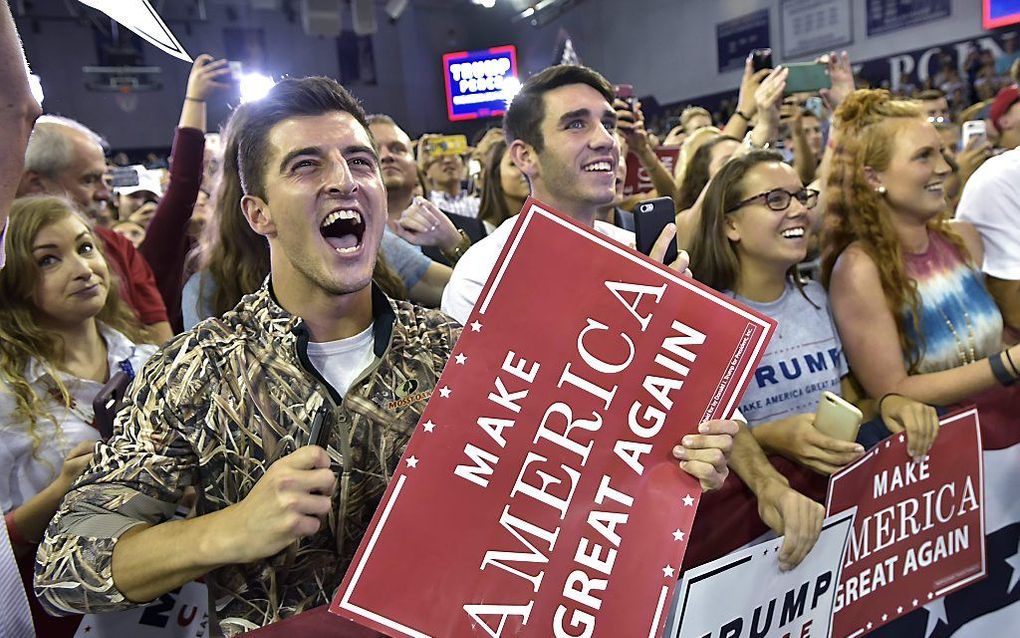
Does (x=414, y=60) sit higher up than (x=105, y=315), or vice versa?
(x=414, y=60)

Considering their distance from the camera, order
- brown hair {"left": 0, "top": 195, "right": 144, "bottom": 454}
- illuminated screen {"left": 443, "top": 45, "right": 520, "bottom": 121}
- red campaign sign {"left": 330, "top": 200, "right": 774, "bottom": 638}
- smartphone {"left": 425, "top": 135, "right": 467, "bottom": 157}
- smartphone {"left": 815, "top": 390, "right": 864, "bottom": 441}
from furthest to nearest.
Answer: illuminated screen {"left": 443, "top": 45, "right": 520, "bottom": 121}
smartphone {"left": 425, "top": 135, "right": 467, "bottom": 157}
brown hair {"left": 0, "top": 195, "right": 144, "bottom": 454}
smartphone {"left": 815, "top": 390, "right": 864, "bottom": 441}
red campaign sign {"left": 330, "top": 200, "right": 774, "bottom": 638}

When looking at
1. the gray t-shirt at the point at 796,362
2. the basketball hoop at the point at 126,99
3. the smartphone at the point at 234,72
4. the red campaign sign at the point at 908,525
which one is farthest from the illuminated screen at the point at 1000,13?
the basketball hoop at the point at 126,99

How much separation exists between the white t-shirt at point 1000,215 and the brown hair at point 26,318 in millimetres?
2690

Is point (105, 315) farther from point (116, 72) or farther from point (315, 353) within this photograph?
point (116, 72)

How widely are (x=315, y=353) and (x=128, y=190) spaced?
3.94m

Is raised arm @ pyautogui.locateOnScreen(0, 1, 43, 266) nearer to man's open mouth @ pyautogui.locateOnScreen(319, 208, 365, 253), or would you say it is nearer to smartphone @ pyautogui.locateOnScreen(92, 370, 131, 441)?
man's open mouth @ pyautogui.locateOnScreen(319, 208, 365, 253)

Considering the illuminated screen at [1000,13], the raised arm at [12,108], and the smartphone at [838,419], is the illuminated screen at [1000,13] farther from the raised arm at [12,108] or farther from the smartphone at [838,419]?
the raised arm at [12,108]

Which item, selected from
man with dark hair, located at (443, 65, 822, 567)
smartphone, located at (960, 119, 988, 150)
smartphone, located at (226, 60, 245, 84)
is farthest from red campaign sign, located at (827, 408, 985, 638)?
smartphone, located at (960, 119, 988, 150)

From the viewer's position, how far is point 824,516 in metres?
1.47

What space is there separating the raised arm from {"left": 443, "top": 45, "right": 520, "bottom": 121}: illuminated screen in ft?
50.3

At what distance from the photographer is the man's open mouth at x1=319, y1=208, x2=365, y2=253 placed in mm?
1228

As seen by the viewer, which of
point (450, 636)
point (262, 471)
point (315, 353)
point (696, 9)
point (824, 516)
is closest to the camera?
point (450, 636)

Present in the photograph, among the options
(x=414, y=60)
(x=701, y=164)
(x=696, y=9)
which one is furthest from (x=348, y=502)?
(x=414, y=60)

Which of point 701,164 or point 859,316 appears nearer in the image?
point 859,316
